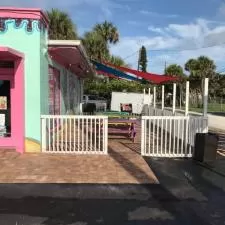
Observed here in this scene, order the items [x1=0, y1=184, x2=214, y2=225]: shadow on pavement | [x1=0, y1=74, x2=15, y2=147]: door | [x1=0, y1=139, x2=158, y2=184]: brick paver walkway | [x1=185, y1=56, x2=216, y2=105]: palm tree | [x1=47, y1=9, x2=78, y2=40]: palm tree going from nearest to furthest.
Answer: [x1=0, y1=184, x2=214, y2=225]: shadow on pavement, [x1=0, y1=139, x2=158, y2=184]: brick paver walkway, [x1=0, y1=74, x2=15, y2=147]: door, [x1=47, y1=9, x2=78, y2=40]: palm tree, [x1=185, y1=56, x2=216, y2=105]: palm tree

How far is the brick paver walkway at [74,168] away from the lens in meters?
8.33

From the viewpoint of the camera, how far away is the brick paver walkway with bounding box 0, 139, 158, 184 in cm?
833

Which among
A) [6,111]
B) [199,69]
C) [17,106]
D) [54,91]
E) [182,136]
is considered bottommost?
[182,136]

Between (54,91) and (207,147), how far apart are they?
21.6ft

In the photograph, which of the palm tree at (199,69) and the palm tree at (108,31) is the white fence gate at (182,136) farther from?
the palm tree at (199,69)

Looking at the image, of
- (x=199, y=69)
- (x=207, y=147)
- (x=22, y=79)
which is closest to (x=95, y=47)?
(x=199, y=69)

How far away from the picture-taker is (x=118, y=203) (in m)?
6.76

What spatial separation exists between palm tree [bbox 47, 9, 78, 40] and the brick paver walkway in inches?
1050

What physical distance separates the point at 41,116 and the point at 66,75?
816 cm

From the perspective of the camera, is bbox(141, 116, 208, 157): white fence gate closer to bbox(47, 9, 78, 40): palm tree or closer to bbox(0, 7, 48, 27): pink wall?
bbox(0, 7, 48, 27): pink wall

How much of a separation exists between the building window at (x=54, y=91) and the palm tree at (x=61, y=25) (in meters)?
21.0

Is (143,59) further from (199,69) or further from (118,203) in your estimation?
(118,203)

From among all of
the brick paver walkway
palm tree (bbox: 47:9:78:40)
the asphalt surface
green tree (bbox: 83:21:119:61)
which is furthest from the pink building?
green tree (bbox: 83:21:119:61)

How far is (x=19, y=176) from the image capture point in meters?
8.49
